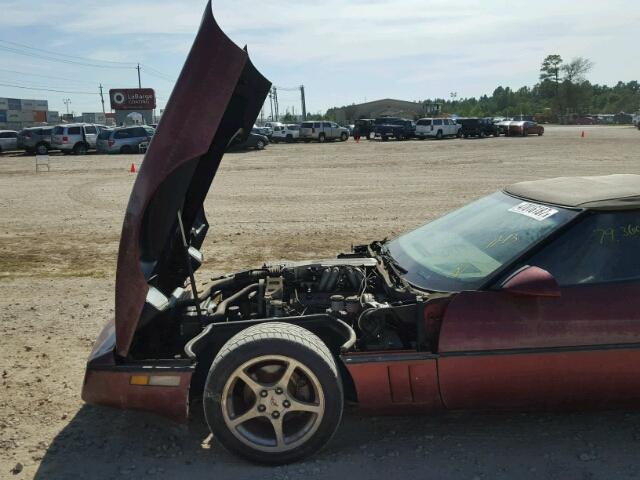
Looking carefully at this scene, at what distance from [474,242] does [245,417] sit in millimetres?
1713

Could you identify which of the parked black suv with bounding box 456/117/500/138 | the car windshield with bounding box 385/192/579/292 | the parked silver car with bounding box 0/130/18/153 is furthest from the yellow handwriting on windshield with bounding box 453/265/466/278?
the parked black suv with bounding box 456/117/500/138

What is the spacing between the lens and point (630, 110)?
11675 centimetres

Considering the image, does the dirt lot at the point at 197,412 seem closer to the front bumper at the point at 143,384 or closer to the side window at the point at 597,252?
the front bumper at the point at 143,384

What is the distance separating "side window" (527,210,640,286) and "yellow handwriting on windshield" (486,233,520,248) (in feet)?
0.74

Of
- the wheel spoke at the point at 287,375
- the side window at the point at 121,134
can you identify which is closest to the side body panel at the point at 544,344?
the wheel spoke at the point at 287,375

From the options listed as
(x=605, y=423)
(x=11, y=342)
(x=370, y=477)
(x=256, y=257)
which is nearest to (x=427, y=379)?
(x=370, y=477)

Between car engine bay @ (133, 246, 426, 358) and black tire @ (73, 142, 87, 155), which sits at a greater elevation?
black tire @ (73, 142, 87, 155)

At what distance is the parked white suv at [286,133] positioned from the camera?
153 feet

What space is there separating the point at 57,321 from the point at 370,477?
3.62m

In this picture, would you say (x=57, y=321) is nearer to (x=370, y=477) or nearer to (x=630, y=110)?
(x=370, y=477)

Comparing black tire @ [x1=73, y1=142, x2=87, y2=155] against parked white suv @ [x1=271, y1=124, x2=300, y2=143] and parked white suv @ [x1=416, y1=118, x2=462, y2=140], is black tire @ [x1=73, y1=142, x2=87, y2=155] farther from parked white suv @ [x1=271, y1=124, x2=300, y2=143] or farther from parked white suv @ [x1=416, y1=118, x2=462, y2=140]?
parked white suv @ [x1=416, y1=118, x2=462, y2=140]

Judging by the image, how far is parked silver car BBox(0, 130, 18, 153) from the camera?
36.1 meters

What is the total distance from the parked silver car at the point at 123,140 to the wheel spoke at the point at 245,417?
32270 millimetres

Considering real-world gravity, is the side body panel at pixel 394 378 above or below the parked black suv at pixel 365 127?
below
